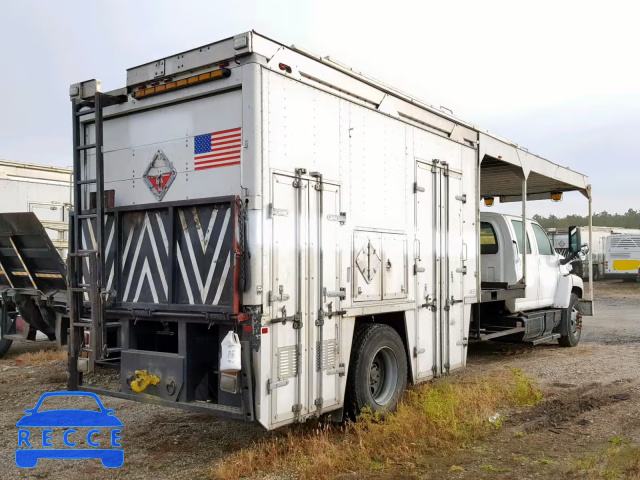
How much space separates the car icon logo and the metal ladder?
45 centimetres

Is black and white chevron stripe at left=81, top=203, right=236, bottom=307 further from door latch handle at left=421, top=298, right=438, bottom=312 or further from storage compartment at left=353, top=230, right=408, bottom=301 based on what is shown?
door latch handle at left=421, top=298, right=438, bottom=312

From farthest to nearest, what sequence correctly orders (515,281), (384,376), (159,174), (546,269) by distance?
(546,269), (515,281), (384,376), (159,174)

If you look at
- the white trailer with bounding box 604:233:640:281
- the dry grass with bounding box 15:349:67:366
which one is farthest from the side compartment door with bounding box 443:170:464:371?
the white trailer with bounding box 604:233:640:281

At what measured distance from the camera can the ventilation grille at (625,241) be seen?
30.6 m

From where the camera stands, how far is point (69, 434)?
20.6ft

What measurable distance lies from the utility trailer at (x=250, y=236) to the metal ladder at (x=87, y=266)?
2 centimetres

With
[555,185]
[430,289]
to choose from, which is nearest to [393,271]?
[430,289]

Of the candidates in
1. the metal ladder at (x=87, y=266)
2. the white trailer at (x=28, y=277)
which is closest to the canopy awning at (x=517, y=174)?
the metal ladder at (x=87, y=266)

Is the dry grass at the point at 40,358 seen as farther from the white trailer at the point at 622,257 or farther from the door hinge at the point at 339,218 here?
the white trailer at the point at 622,257

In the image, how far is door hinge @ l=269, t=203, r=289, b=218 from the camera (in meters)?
5.05

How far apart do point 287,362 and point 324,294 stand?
2.48 feet

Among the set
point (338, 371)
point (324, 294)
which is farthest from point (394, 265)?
point (338, 371)

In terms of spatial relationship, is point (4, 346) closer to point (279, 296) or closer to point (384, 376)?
point (384, 376)

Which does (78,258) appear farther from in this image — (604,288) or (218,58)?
(604,288)
